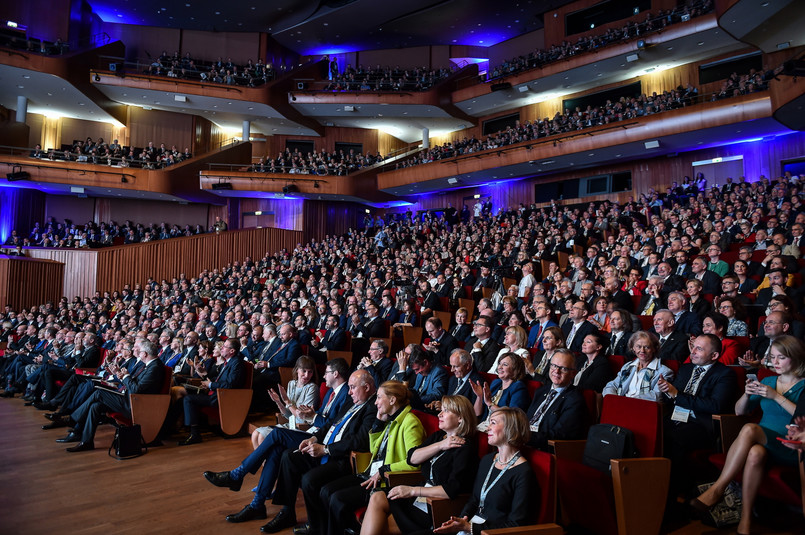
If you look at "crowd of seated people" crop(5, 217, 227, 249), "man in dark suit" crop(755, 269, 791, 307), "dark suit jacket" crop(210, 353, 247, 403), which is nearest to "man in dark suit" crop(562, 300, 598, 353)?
"man in dark suit" crop(755, 269, 791, 307)

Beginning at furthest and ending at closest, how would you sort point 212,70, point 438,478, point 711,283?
point 212,70 < point 711,283 < point 438,478

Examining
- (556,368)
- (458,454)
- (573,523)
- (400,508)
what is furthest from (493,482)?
(556,368)

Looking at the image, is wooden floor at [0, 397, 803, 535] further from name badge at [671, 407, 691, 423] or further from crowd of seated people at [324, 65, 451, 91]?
crowd of seated people at [324, 65, 451, 91]

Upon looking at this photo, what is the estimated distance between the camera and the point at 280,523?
2146 millimetres

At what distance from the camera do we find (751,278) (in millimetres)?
3844

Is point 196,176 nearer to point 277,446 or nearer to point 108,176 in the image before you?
point 108,176

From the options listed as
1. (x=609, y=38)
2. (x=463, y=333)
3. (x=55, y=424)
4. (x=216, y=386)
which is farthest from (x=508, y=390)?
(x=609, y=38)

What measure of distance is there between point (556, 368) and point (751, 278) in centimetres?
254

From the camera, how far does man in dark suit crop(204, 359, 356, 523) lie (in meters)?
2.25

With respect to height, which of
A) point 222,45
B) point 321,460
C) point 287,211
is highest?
point 222,45

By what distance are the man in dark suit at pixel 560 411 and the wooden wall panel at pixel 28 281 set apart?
9.99 meters

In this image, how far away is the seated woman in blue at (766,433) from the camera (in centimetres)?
178

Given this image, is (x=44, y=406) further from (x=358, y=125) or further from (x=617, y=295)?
(x=358, y=125)

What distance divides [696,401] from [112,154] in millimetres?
11933
